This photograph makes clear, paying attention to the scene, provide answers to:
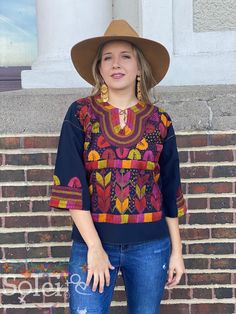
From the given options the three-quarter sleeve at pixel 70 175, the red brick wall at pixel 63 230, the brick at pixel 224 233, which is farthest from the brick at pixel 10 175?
the brick at pixel 224 233

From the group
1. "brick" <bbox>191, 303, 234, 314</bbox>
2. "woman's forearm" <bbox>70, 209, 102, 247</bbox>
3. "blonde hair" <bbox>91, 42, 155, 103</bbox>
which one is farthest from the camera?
"brick" <bbox>191, 303, 234, 314</bbox>

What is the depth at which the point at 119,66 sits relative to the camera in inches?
83.0

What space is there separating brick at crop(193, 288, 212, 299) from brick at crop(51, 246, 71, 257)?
2.64 ft

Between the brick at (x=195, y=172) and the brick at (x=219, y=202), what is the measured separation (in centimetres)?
15

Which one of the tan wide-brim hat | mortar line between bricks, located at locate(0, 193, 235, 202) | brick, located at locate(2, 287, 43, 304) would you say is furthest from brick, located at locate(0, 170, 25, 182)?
the tan wide-brim hat

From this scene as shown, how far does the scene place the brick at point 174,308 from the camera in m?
3.08

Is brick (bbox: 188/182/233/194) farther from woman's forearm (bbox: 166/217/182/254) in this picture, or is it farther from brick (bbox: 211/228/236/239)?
woman's forearm (bbox: 166/217/182/254)

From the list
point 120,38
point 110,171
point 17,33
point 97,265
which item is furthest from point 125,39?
point 17,33

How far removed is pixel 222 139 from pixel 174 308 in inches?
42.0

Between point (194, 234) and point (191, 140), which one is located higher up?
point (191, 140)

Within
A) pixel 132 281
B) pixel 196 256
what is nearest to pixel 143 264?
pixel 132 281

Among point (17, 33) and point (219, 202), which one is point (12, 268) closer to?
point (219, 202)

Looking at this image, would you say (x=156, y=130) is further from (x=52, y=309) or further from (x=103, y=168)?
(x=52, y=309)

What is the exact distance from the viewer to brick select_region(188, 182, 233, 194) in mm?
3016
